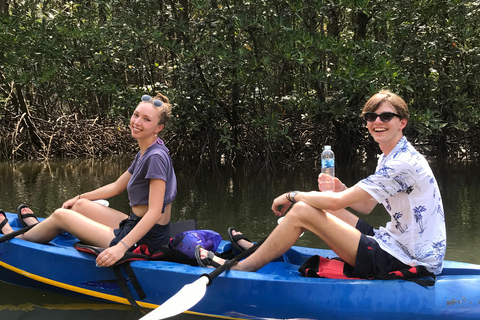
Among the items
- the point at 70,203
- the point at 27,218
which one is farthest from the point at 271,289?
the point at 27,218

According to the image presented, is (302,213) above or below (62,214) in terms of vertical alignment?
above

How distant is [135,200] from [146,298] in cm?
60

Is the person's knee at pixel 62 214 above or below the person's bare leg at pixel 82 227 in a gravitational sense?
above

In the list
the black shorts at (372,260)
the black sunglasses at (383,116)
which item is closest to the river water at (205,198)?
the black shorts at (372,260)

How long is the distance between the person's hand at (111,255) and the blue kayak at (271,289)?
0.12m

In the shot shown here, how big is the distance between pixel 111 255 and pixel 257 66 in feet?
16.7

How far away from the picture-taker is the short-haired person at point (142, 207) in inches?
129

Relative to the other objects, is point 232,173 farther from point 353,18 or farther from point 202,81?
point 353,18

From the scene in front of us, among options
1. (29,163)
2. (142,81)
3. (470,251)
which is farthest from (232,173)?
(470,251)

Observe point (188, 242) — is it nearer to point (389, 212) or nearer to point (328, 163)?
point (328, 163)

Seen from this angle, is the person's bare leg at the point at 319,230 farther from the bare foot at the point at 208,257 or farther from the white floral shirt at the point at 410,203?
the bare foot at the point at 208,257

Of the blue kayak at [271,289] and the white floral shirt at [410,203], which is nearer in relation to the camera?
the white floral shirt at [410,203]

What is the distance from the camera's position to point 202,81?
9.12m

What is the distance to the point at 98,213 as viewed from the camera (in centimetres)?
385
